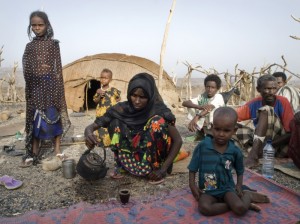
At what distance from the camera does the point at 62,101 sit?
3818 millimetres

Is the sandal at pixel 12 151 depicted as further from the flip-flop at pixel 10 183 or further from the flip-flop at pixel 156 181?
the flip-flop at pixel 156 181

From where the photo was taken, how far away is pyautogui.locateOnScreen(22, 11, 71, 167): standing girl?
3551 millimetres

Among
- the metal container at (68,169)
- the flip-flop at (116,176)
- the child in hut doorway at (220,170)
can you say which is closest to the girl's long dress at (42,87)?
the metal container at (68,169)

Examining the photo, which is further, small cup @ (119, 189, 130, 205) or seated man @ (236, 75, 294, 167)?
seated man @ (236, 75, 294, 167)

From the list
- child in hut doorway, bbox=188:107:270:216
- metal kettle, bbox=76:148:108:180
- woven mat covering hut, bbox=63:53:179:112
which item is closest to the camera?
child in hut doorway, bbox=188:107:270:216

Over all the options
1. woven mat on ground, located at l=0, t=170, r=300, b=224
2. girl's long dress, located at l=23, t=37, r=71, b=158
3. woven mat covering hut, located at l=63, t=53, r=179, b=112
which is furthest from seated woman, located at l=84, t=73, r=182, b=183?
woven mat covering hut, located at l=63, t=53, r=179, b=112

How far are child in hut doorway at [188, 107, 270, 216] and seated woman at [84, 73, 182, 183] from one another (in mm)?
656

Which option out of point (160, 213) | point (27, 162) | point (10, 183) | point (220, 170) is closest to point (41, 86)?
point (27, 162)

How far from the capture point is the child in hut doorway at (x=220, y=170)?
2.24 meters

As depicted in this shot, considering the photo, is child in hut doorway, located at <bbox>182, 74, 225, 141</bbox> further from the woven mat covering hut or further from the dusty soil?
the woven mat covering hut

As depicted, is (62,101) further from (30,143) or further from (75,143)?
(75,143)

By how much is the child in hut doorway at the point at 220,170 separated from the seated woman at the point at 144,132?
656 millimetres

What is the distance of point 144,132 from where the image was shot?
9.82ft

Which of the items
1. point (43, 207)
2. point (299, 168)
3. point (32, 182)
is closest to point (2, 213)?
point (43, 207)
